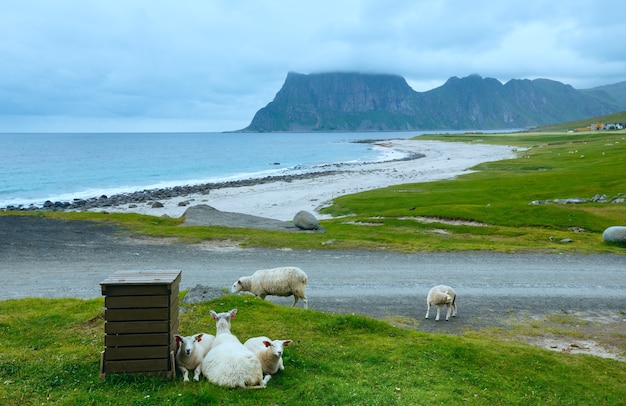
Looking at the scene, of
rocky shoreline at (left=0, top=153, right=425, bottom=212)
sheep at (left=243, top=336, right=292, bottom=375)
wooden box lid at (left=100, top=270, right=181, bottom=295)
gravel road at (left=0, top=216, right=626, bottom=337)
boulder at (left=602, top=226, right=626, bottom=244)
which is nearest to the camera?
wooden box lid at (left=100, top=270, right=181, bottom=295)

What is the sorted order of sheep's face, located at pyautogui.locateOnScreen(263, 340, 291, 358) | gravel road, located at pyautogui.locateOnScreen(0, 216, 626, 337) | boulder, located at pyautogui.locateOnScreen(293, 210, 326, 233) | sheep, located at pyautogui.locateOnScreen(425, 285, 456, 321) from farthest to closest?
1. boulder, located at pyautogui.locateOnScreen(293, 210, 326, 233)
2. gravel road, located at pyautogui.locateOnScreen(0, 216, 626, 337)
3. sheep, located at pyautogui.locateOnScreen(425, 285, 456, 321)
4. sheep's face, located at pyautogui.locateOnScreen(263, 340, 291, 358)

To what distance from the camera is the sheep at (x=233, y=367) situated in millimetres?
10992

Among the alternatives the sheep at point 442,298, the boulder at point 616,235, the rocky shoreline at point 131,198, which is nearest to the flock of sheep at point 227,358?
the sheep at point 442,298

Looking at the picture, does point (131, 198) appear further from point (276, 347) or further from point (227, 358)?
point (276, 347)

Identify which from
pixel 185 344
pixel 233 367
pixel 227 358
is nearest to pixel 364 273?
pixel 227 358

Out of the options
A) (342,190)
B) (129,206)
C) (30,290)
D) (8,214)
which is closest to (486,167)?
(342,190)

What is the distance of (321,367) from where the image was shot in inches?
496

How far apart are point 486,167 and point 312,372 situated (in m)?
103

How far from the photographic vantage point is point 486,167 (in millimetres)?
106562

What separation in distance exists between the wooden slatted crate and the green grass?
0.36 m

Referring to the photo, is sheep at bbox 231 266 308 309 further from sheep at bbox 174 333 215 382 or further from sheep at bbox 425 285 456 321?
sheep at bbox 174 333 215 382

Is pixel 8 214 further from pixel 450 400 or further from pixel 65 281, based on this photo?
pixel 450 400

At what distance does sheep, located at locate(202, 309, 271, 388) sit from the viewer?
11.0 metres

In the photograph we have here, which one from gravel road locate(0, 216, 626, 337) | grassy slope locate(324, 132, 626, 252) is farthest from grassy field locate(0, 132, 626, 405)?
grassy slope locate(324, 132, 626, 252)
